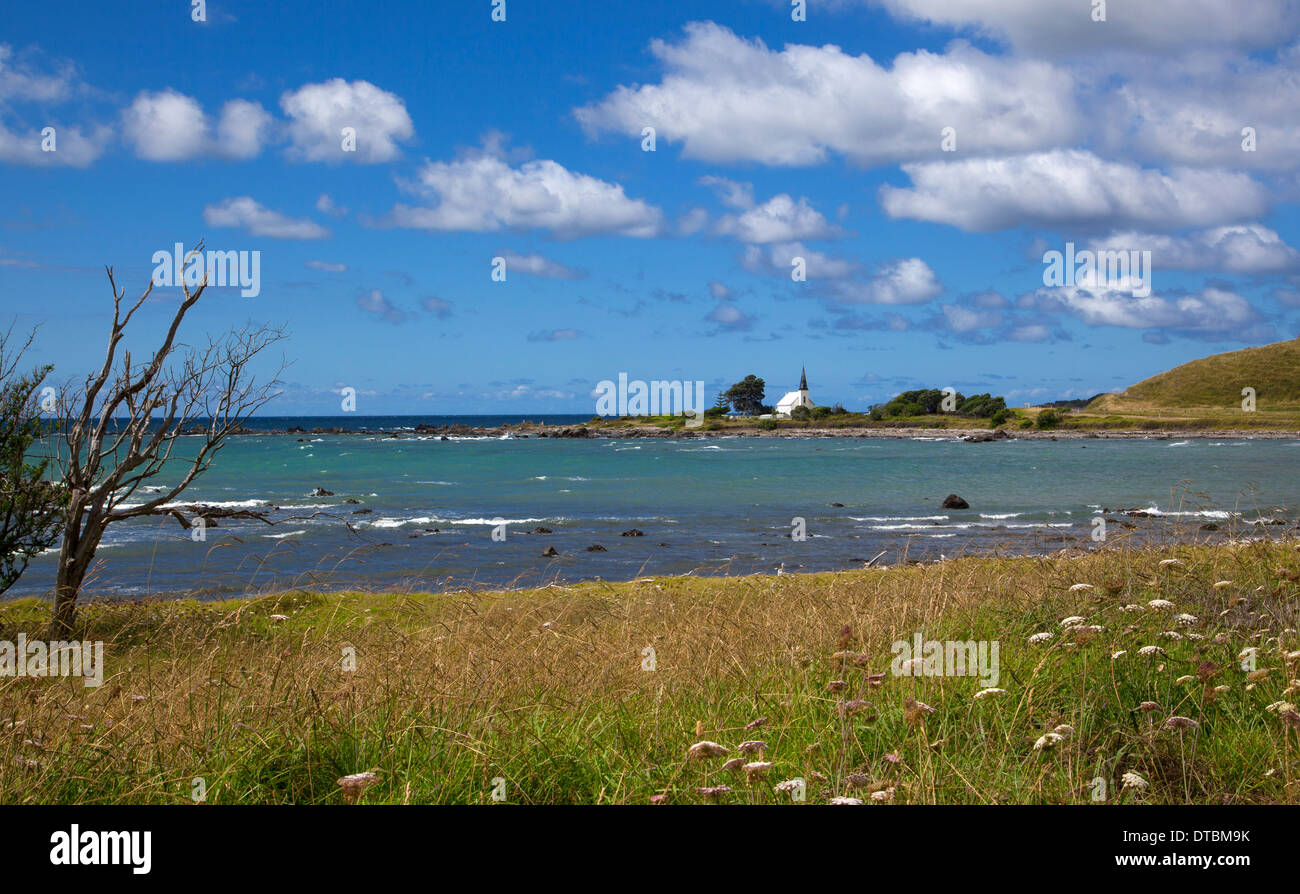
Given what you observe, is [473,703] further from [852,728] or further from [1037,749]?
[1037,749]

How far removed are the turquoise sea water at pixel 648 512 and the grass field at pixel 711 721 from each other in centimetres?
252

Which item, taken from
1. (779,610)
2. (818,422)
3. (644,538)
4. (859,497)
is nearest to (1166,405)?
(818,422)

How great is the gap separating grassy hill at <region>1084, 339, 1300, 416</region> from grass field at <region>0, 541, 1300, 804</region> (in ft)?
527

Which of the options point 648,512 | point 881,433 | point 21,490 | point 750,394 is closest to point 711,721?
point 21,490

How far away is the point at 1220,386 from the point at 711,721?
19575 centimetres

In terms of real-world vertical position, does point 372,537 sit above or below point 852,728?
below

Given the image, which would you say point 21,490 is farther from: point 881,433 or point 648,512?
point 881,433

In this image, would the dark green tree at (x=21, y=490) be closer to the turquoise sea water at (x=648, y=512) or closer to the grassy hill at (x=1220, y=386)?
the turquoise sea water at (x=648, y=512)
